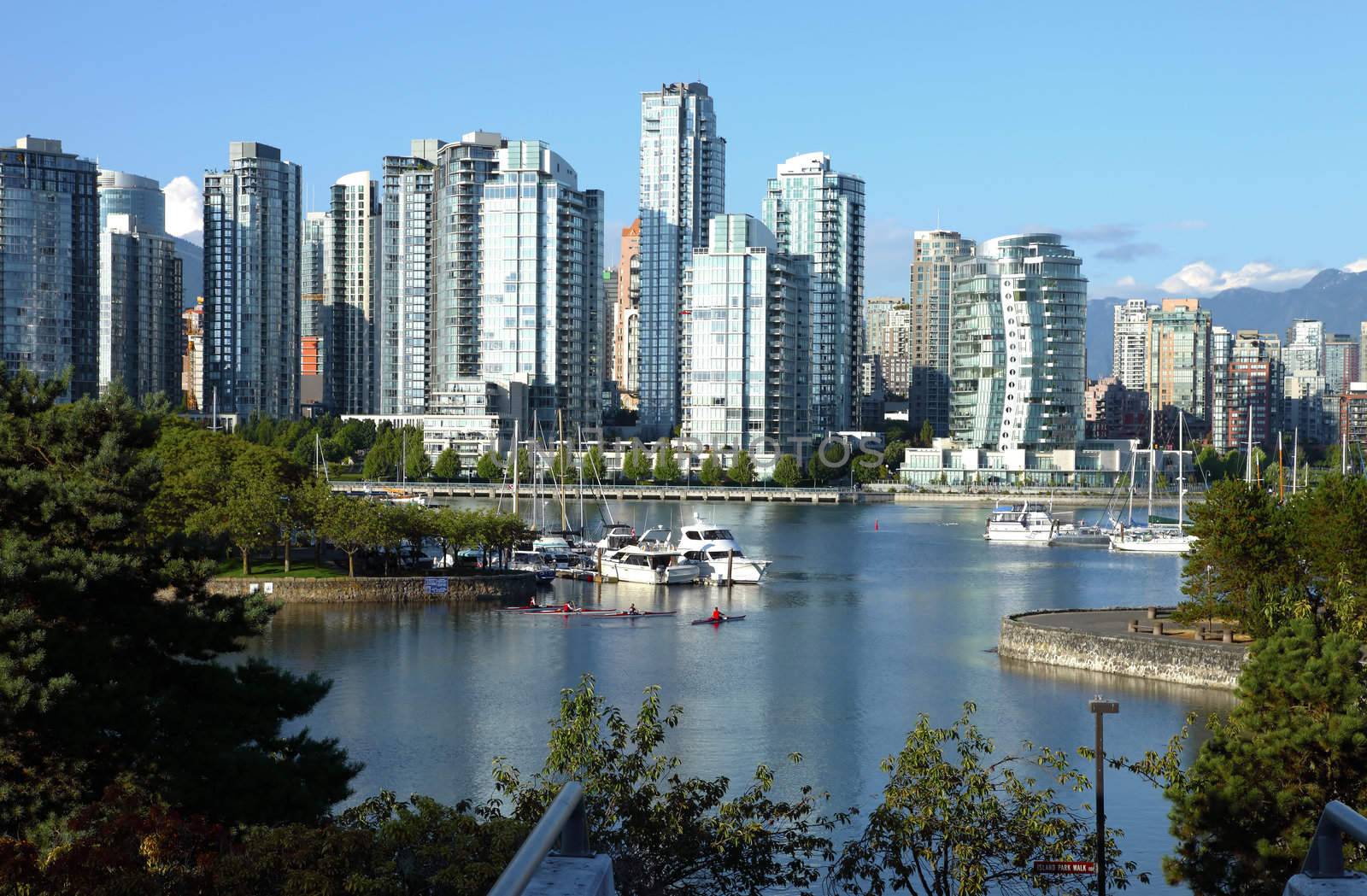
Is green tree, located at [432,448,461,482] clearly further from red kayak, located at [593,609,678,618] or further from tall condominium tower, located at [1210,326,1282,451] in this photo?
tall condominium tower, located at [1210,326,1282,451]

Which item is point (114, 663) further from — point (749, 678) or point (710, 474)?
point (710, 474)

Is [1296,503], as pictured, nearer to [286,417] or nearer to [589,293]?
[589,293]

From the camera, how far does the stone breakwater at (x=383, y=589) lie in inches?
1332

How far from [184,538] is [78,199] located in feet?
285

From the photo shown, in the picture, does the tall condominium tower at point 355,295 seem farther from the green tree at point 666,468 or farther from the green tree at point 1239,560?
the green tree at point 1239,560

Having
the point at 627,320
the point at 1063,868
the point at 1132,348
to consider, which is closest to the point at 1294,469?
the point at 1063,868

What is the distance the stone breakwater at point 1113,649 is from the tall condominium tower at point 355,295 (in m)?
102

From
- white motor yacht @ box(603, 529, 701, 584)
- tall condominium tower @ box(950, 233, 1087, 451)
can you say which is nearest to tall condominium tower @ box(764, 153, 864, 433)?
tall condominium tower @ box(950, 233, 1087, 451)

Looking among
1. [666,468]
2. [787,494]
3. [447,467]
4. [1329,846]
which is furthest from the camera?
[666,468]

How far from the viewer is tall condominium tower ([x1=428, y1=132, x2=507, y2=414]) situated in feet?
328

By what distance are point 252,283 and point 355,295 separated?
17729mm

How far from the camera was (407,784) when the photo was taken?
59.8 ft

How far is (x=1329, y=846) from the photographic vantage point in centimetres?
365

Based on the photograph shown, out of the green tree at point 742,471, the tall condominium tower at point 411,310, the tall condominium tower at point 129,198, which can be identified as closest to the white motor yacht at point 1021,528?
the green tree at point 742,471
